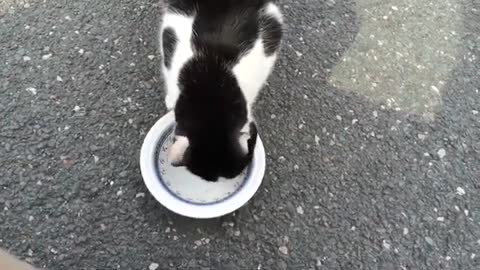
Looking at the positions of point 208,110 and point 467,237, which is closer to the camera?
point 208,110

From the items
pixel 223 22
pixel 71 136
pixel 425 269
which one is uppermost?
pixel 223 22

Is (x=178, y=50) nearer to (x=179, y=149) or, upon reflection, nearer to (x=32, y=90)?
(x=179, y=149)

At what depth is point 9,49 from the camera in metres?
2.44

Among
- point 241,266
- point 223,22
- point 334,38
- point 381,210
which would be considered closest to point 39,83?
point 223,22

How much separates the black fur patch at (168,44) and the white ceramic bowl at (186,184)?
235mm

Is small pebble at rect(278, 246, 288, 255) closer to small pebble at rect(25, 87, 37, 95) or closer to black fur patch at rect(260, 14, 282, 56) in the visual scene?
black fur patch at rect(260, 14, 282, 56)

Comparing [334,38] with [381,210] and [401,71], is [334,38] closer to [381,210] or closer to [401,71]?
[401,71]

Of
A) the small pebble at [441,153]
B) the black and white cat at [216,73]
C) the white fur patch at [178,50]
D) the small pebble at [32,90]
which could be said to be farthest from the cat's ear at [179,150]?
the small pebble at [441,153]

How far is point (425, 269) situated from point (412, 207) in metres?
0.25

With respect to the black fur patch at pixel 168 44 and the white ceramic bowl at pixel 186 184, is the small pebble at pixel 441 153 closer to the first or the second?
the white ceramic bowl at pixel 186 184

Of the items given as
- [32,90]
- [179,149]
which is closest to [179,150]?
[179,149]

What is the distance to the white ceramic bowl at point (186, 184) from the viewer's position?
2.08 m

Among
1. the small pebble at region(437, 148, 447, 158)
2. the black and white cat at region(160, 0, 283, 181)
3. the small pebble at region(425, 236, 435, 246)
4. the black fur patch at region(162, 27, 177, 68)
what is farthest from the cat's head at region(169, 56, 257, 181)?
the small pebble at region(437, 148, 447, 158)

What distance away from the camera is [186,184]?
2.13 m
